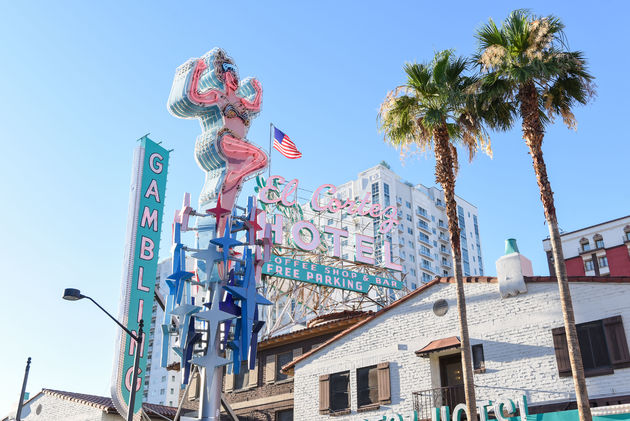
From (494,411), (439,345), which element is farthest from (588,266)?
(494,411)

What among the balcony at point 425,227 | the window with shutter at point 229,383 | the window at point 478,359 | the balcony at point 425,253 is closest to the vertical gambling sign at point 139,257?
the window with shutter at point 229,383

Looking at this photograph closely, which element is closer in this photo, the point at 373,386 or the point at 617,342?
the point at 617,342

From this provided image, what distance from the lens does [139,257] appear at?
86.2 ft

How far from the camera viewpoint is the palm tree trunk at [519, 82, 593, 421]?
1597 centimetres

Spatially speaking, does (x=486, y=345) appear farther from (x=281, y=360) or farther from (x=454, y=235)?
(x=281, y=360)

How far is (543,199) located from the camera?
1853 centimetres

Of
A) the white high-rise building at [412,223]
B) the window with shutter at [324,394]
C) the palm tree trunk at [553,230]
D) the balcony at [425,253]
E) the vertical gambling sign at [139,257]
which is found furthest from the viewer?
the balcony at [425,253]

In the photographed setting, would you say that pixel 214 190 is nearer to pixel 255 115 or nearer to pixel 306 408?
pixel 255 115

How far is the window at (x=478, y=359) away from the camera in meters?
22.2

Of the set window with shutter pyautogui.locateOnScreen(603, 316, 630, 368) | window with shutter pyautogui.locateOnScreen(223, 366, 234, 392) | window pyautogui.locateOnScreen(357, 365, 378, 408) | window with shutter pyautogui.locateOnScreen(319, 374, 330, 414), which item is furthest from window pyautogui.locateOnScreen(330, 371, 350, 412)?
window with shutter pyautogui.locateOnScreen(603, 316, 630, 368)

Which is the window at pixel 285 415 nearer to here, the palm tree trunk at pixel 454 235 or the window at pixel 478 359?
the window at pixel 478 359

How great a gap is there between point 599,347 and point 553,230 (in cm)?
492

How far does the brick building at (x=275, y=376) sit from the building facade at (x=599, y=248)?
30476mm

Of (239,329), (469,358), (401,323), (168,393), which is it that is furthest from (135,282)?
(168,393)
